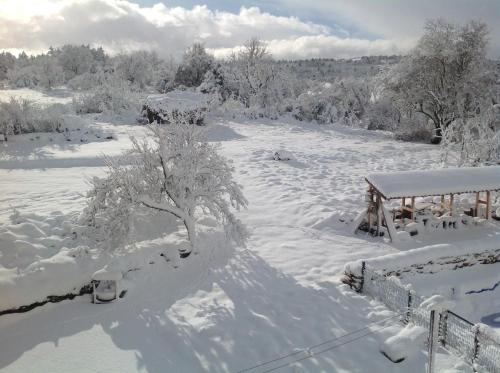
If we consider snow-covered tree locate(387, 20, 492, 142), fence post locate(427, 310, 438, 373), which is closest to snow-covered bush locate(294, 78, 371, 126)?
snow-covered tree locate(387, 20, 492, 142)

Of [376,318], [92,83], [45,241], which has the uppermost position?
[92,83]

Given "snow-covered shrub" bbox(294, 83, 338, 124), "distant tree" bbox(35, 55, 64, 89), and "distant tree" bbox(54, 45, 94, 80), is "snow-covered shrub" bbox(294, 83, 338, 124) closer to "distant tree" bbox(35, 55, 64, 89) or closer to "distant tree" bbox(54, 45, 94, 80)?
"distant tree" bbox(35, 55, 64, 89)

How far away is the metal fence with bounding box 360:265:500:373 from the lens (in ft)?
24.3

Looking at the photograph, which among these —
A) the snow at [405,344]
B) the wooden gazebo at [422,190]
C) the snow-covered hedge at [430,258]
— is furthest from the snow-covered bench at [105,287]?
the wooden gazebo at [422,190]

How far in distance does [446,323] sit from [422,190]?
5580mm

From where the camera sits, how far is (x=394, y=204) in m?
16.2

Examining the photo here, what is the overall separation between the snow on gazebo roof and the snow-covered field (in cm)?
170

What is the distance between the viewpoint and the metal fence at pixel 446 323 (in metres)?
7.40

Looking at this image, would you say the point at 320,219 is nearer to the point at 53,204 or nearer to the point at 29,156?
the point at 53,204

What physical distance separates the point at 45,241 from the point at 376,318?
803 cm

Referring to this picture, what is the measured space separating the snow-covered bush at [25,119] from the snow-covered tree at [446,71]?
21899 millimetres

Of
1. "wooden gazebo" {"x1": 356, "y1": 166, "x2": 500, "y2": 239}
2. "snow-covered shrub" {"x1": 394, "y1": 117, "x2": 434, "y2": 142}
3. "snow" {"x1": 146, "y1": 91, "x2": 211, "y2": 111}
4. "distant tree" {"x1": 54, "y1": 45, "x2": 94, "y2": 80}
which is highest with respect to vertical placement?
"distant tree" {"x1": 54, "y1": 45, "x2": 94, "y2": 80}

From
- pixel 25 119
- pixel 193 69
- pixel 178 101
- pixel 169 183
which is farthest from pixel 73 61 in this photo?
pixel 169 183

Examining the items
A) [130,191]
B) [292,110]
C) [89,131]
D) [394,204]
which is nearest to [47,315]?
[130,191]
